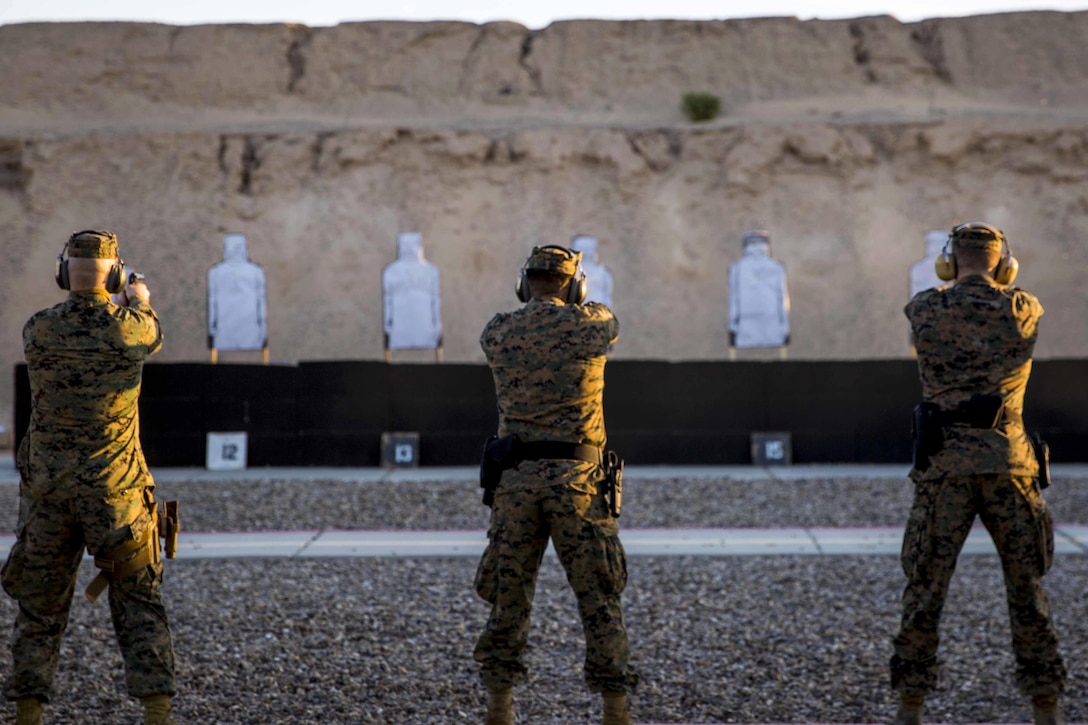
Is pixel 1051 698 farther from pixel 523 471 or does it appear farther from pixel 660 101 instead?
pixel 660 101

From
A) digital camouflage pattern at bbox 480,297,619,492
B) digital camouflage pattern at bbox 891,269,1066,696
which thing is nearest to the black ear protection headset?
digital camouflage pattern at bbox 480,297,619,492

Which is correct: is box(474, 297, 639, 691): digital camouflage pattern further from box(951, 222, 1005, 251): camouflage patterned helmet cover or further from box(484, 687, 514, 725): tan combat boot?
box(951, 222, 1005, 251): camouflage patterned helmet cover

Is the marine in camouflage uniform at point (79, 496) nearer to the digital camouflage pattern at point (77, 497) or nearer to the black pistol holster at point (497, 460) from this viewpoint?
the digital camouflage pattern at point (77, 497)

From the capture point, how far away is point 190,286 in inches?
788

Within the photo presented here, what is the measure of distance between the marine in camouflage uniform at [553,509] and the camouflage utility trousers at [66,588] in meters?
1.04

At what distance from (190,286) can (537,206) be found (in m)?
6.05

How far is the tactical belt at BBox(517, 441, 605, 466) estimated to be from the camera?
3.84 m

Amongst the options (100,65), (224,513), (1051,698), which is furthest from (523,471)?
(100,65)

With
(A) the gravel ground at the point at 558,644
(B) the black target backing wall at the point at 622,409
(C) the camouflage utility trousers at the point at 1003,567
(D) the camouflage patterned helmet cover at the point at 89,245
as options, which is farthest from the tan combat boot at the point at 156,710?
(B) the black target backing wall at the point at 622,409

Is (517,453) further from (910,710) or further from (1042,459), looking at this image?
(1042,459)

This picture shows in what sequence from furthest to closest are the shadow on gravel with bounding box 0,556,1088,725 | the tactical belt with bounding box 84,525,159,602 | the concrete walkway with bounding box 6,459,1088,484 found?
1. the concrete walkway with bounding box 6,459,1088,484
2. the shadow on gravel with bounding box 0,556,1088,725
3. the tactical belt with bounding box 84,525,159,602

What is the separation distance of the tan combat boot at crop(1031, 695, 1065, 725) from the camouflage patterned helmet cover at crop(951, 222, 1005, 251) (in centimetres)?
148

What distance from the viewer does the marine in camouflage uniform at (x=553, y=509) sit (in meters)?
3.79

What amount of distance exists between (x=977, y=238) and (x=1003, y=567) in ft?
3.59
